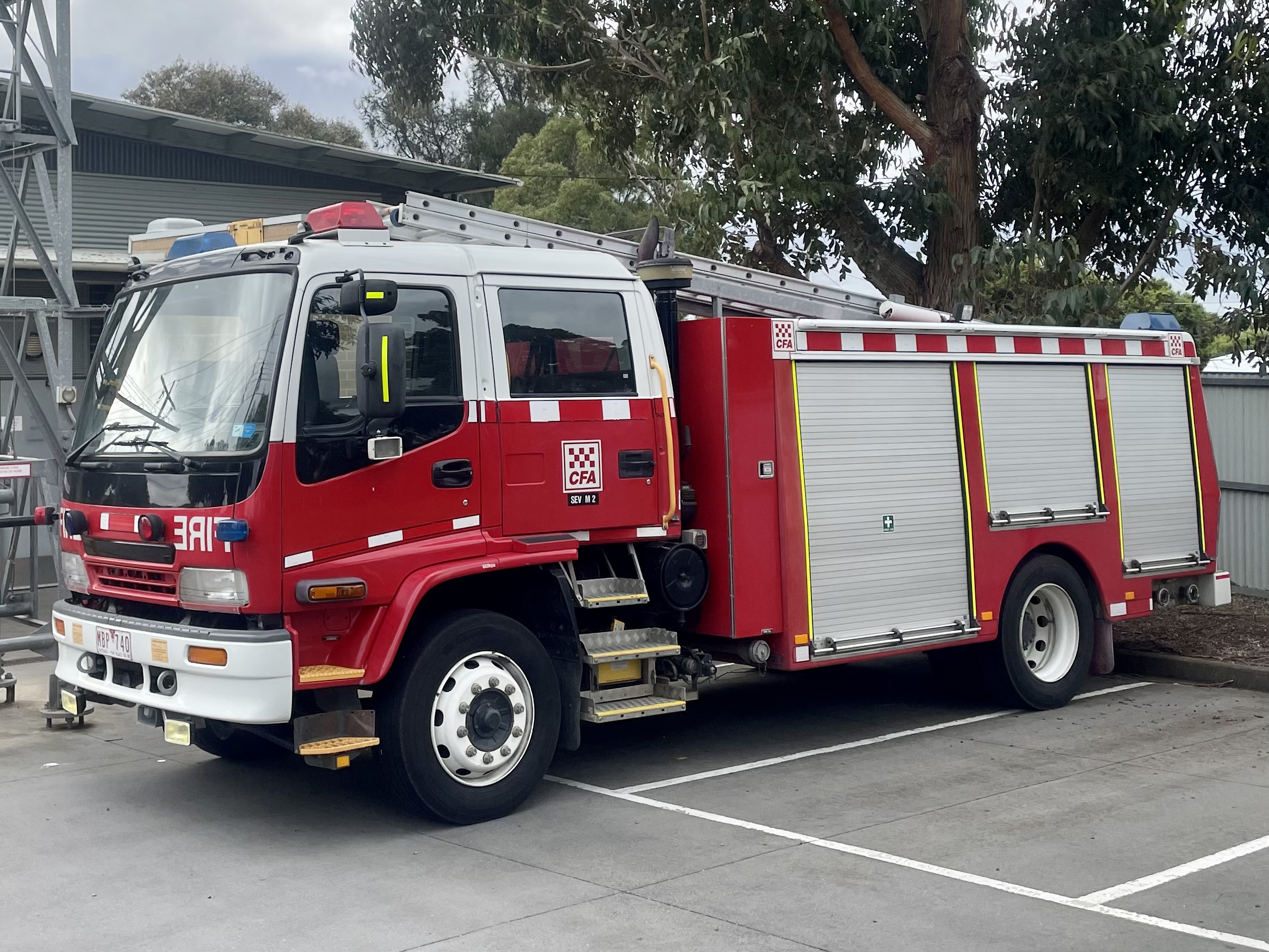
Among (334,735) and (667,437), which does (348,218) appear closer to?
(667,437)

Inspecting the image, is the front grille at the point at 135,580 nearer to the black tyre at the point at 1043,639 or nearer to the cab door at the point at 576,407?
the cab door at the point at 576,407

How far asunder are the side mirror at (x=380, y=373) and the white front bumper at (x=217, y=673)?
112 cm

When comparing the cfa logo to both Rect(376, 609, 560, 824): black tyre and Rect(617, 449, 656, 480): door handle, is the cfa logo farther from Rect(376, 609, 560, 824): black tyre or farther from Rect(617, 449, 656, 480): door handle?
Rect(376, 609, 560, 824): black tyre

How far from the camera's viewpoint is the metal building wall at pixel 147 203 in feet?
56.6

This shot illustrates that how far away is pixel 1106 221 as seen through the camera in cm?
1557

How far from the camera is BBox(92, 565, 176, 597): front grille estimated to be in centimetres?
672

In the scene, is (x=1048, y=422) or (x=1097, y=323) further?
(x=1097, y=323)

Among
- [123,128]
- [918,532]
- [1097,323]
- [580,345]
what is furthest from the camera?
[123,128]

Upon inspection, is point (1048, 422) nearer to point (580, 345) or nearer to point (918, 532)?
point (918, 532)

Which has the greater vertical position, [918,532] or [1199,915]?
[918,532]

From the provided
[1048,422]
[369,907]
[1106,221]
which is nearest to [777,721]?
[1048,422]

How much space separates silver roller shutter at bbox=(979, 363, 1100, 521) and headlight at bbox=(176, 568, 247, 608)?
5.11 metres

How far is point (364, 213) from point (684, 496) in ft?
8.07

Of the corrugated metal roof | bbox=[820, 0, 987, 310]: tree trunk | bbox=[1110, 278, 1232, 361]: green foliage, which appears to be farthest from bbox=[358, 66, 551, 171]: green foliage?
bbox=[820, 0, 987, 310]: tree trunk
